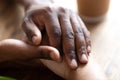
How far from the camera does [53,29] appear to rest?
60 centimetres

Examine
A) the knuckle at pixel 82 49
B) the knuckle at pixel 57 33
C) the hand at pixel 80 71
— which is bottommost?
the hand at pixel 80 71

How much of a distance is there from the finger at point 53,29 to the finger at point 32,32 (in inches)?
1.0

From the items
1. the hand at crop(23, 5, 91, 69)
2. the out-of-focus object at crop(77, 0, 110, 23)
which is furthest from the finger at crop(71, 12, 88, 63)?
the out-of-focus object at crop(77, 0, 110, 23)

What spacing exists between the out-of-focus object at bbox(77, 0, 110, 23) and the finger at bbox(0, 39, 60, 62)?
0.26 meters

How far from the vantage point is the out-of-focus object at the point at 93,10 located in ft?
2.55

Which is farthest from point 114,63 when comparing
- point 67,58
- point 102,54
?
point 67,58

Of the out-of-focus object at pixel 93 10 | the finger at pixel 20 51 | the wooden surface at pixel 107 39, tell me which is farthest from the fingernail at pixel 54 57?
the out-of-focus object at pixel 93 10

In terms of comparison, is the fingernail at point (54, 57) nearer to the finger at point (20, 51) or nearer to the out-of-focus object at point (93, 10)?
the finger at point (20, 51)

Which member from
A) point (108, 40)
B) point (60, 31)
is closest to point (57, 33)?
point (60, 31)

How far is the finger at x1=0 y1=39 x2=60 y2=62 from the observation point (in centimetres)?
56

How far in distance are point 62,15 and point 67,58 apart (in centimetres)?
12

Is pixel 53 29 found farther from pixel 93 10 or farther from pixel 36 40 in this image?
pixel 93 10

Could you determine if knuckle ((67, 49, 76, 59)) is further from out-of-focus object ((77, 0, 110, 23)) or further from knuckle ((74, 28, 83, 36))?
out-of-focus object ((77, 0, 110, 23))

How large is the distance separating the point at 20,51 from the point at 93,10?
30 cm
